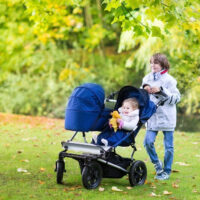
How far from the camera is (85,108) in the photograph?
527cm

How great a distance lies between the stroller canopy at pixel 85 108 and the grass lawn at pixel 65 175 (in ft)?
2.44

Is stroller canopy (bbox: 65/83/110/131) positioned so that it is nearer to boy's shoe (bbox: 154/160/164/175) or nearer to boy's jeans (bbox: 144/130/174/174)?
boy's jeans (bbox: 144/130/174/174)

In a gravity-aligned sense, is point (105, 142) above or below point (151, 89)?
below

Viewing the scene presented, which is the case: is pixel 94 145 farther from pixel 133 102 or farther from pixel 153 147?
pixel 153 147

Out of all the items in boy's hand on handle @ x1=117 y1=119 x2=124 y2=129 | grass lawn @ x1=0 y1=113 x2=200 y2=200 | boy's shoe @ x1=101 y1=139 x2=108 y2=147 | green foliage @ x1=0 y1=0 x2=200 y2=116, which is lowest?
grass lawn @ x1=0 y1=113 x2=200 y2=200

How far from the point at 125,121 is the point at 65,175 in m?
1.23

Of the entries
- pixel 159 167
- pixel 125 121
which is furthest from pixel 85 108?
pixel 159 167

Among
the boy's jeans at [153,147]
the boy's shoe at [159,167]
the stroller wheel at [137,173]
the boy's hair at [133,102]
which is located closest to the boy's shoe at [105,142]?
the stroller wheel at [137,173]

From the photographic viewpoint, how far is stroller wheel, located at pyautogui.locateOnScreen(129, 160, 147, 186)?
5.52m

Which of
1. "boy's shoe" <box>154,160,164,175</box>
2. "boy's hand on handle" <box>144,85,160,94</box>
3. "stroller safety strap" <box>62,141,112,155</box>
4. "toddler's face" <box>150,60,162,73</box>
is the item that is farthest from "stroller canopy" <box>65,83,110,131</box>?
"boy's shoe" <box>154,160,164,175</box>

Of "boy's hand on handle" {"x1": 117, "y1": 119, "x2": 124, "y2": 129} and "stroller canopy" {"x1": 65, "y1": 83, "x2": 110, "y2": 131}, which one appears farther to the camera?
"boy's hand on handle" {"x1": 117, "y1": 119, "x2": 124, "y2": 129}

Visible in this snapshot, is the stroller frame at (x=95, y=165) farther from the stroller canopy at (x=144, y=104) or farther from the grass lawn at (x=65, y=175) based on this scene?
the stroller canopy at (x=144, y=104)

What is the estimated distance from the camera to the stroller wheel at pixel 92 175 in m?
5.18

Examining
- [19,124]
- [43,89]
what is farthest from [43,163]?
[43,89]
